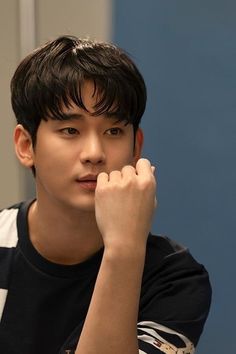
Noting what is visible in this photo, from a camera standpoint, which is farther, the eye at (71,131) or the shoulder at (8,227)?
the shoulder at (8,227)

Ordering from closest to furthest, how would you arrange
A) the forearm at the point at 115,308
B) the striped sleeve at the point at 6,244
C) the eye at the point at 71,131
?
1. the forearm at the point at 115,308
2. the eye at the point at 71,131
3. the striped sleeve at the point at 6,244

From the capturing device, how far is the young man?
1007 millimetres

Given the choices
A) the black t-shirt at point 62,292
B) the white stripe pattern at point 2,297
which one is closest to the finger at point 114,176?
the black t-shirt at point 62,292

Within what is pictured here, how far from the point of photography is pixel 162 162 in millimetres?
1692

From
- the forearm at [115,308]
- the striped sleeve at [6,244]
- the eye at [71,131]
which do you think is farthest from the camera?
the striped sleeve at [6,244]

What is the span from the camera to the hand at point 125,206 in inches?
39.8

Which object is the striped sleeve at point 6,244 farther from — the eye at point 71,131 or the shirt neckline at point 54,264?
the eye at point 71,131

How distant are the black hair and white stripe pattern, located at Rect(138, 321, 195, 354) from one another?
1.10ft

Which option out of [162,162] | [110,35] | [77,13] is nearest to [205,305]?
[162,162]

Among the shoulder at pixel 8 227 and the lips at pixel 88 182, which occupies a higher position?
the lips at pixel 88 182

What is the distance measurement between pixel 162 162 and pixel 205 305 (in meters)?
0.62

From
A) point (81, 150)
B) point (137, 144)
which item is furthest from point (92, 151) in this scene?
point (137, 144)

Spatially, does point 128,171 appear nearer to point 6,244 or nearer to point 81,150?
point 81,150

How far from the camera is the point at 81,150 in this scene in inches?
42.5
